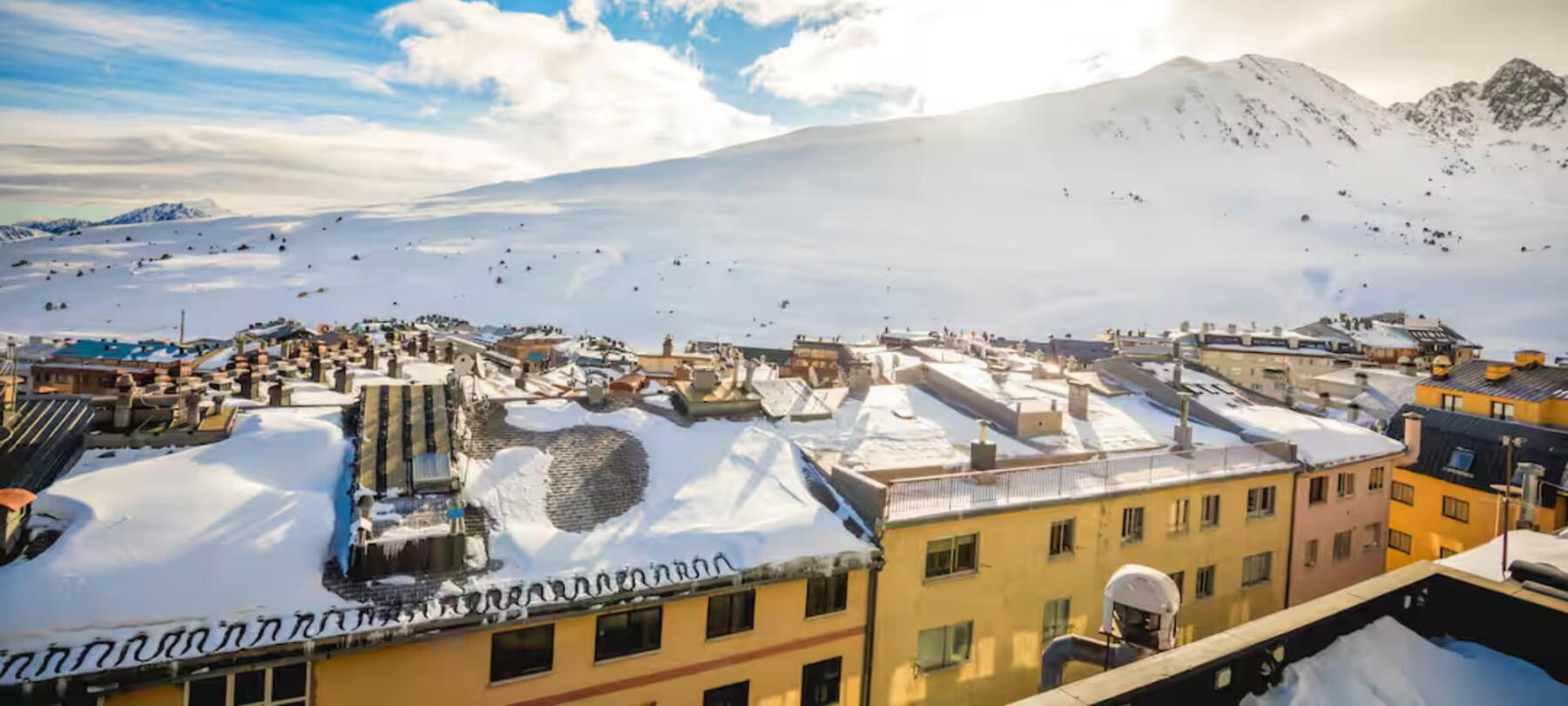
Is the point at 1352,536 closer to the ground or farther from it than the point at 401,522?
closer to the ground

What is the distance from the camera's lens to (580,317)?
96500mm

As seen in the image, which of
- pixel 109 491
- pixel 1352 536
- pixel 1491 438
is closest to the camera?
pixel 109 491

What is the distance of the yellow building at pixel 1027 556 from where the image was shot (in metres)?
14.2

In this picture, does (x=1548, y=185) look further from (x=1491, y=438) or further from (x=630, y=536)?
(x=630, y=536)

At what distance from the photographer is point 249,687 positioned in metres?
9.46

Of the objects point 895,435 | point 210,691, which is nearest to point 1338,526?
point 895,435

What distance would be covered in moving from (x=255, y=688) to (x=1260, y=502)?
2069 cm

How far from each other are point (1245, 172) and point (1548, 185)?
63.9 meters

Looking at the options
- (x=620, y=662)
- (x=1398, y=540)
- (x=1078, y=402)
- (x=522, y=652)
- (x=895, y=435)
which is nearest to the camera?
(x=522, y=652)

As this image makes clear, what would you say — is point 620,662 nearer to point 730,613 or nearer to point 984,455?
point 730,613

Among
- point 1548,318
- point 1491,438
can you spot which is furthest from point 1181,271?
point 1491,438

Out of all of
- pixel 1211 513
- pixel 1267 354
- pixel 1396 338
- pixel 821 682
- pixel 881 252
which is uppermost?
pixel 881 252

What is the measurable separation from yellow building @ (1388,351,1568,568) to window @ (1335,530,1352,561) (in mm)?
3422

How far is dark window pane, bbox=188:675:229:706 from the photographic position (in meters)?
9.18
